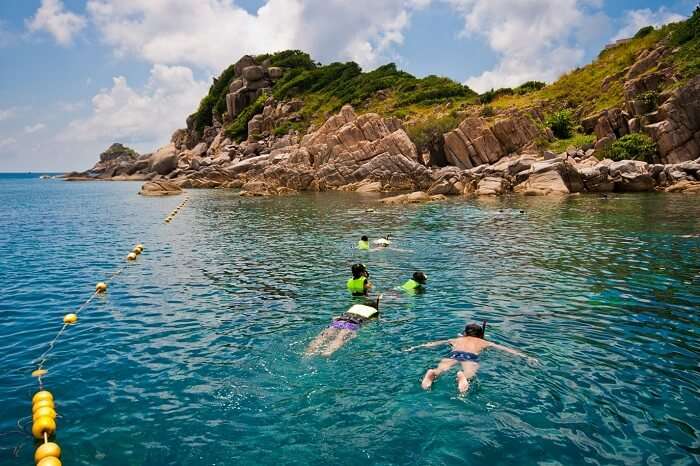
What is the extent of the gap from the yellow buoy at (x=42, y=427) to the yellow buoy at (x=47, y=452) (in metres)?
0.78

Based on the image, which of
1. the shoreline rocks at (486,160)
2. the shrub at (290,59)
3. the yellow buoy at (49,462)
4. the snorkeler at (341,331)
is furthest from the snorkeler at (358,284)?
the shrub at (290,59)

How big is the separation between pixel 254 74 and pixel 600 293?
479ft

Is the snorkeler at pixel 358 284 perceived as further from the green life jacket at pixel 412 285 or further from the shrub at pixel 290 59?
the shrub at pixel 290 59

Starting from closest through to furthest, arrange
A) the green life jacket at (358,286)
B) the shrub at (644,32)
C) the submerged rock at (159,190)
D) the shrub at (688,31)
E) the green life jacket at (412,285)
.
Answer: the green life jacket at (358,286)
the green life jacket at (412,285)
the shrub at (688,31)
the submerged rock at (159,190)
the shrub at (644,32)

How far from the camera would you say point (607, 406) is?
1008cm

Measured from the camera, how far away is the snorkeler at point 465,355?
36.1ft

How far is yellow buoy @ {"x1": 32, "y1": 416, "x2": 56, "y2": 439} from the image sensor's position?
9211 millimetres

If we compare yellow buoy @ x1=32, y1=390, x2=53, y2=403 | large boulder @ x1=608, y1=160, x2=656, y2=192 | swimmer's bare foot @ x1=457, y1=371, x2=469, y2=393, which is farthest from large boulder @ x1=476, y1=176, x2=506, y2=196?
yellow buoy @ x1=32, y1=390, x2=53, y2=403

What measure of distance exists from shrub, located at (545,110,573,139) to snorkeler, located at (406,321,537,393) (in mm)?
78203

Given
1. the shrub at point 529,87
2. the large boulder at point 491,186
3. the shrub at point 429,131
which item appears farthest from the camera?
the shrub at point 529,87

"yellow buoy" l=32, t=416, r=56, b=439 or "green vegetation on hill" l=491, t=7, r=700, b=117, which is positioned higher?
"green vegetation on hill" l=491, t=7, r=700, b=117

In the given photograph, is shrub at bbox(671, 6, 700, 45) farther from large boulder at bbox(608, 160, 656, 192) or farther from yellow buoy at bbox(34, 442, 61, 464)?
yellow buoy at bbox(34, 442, 61, 464)

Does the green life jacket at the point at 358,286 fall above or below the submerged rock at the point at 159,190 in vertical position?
below

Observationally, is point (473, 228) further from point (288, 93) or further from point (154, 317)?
point (288, 93)
